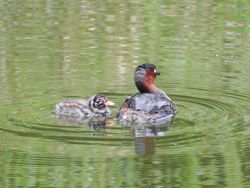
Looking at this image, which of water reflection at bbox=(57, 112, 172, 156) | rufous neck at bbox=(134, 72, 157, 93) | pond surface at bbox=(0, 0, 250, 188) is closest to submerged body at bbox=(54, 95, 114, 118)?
water reflection at bbox=(57, 112, 172, 156)

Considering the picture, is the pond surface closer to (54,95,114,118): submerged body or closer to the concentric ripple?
the concentric ripple

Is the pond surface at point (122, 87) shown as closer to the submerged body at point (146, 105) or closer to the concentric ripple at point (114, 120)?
the concentric ripple at point (114, 120)

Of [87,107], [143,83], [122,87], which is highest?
[143,83]

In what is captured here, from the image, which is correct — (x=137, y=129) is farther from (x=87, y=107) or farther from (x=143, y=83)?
(x=143, y=83)

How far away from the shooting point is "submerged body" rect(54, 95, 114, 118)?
10383 mm

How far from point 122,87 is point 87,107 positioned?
1068 millimetres

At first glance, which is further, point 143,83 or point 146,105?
point 143,83

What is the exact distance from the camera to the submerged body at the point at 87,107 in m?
10.4

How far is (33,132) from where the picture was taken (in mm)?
9516

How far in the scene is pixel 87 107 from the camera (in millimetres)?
10617

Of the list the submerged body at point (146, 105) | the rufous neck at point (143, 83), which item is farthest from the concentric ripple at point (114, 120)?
the rufous neck at point (143, 83)

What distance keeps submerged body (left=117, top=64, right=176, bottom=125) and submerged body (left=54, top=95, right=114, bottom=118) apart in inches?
9.1

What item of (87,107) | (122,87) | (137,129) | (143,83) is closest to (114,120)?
(87,107)

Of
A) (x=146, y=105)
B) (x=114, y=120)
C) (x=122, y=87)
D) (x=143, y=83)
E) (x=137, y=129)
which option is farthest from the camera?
(x=122, y=87)
